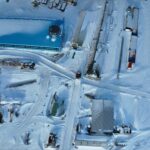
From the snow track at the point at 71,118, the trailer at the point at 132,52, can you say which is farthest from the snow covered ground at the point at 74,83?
the trailer at the point at 132,52

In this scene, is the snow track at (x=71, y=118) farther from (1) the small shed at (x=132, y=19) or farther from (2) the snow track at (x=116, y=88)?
(1) the small shed at (x=132, y=19)

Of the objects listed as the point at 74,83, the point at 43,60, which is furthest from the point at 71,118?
the point at 43,60

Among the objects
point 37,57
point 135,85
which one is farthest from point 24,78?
point 135,85

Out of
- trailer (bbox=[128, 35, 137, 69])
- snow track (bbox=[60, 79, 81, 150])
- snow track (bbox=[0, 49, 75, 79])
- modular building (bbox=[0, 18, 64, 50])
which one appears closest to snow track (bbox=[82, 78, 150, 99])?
snow track (bbox=[60, 79, 81, 150])

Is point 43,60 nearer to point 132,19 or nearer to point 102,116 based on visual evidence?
point 102,116

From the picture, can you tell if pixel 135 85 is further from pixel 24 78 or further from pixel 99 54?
pixel 24 78

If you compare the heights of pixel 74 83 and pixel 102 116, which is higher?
pixel 74 83
